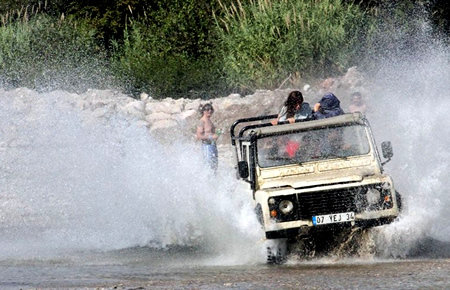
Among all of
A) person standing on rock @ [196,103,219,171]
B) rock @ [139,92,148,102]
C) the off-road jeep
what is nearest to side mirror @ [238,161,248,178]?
the off-road jeep

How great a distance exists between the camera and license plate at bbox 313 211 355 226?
12.7m

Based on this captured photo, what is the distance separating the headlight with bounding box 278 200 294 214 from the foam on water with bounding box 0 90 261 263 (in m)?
0.59

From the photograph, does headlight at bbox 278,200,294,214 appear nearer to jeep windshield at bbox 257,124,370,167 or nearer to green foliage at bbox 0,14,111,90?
jeep windshield at bbox 257,124,370,167

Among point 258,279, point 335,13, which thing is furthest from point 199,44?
point 258,279

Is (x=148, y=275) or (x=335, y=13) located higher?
(x=335, y=13)

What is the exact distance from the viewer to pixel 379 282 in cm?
1062

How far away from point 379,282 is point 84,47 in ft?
83.7

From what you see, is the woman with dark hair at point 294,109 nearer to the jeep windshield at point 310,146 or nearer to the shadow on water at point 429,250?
the jeep windshield at point 310,146

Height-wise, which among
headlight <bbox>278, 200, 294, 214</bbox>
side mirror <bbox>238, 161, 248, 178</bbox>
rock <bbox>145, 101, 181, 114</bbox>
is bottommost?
headlight <bbox>278, 200, 294, 214</bbox>

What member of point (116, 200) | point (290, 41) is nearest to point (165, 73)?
point (290, 41)

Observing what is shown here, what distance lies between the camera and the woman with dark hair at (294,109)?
14.8 metres

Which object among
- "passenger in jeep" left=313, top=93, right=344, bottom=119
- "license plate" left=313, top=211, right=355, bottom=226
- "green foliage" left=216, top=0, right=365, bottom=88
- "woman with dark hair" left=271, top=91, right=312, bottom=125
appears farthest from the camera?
"green foliage" left=216, top=0, right=365, bottom=88

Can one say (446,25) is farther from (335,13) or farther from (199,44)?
(199,44)

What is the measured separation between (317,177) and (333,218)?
2.06 ft
